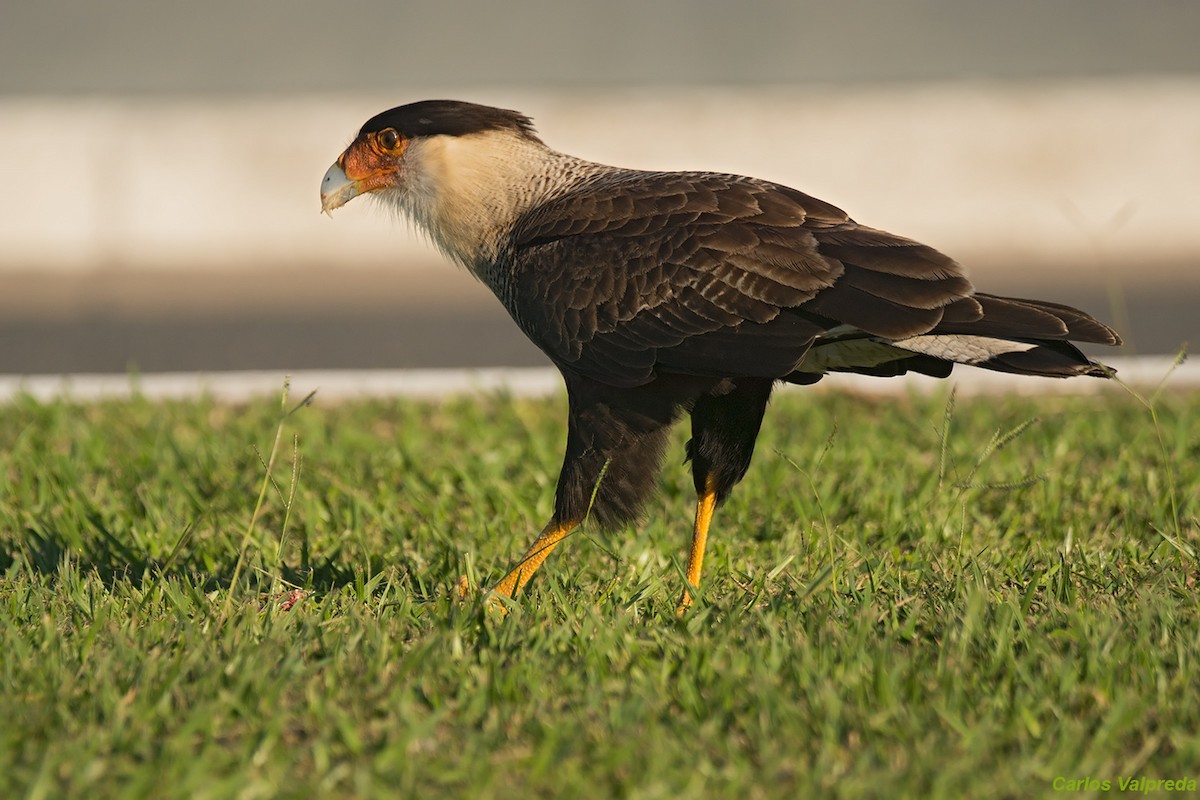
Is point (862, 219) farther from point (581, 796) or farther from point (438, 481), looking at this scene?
point (581, 796)

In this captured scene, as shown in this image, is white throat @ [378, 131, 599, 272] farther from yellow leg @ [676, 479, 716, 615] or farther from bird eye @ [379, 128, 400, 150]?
yellow leg @ [676, 479, 716, 615]

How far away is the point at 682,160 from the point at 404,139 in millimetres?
7291

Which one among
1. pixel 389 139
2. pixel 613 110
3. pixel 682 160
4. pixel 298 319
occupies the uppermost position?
pixel 613 110

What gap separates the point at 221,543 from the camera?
14.1 feet

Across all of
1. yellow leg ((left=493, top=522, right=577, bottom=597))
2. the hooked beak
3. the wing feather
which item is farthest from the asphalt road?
yellow leg ((left=493, top=522, right=577, bottom=597))

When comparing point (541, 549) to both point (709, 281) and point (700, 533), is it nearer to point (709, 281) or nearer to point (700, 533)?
point (700, 533)

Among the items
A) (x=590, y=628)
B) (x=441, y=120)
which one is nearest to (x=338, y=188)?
(x=441, y=120)

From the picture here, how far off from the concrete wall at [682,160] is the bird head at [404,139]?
6.57m

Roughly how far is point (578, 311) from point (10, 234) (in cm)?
856

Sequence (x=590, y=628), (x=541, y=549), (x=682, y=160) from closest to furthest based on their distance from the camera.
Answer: (x=590, y=628) → (x=541, y=549) → (x=682, y=160)

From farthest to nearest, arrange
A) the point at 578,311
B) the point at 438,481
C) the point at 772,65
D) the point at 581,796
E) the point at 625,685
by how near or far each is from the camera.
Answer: the point at 772,65
the point at 438,481
the point at 578,311
the point at 625,685
the point at 581,796

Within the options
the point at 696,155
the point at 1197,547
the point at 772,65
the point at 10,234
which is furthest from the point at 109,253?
the point at 1197,547

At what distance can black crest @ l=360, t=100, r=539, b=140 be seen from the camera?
4.25 meters

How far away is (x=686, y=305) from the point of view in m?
3.71
